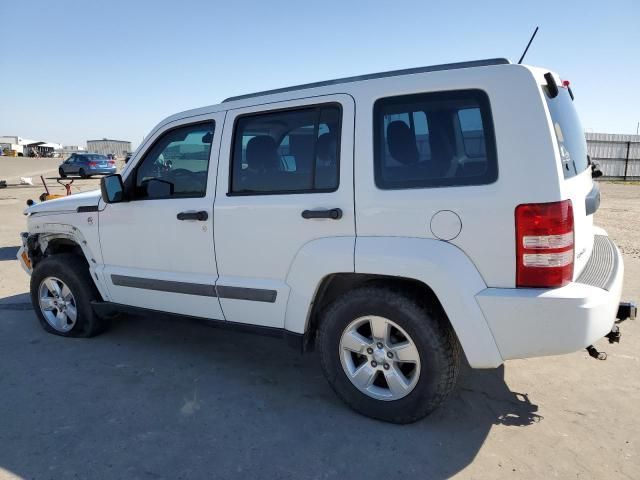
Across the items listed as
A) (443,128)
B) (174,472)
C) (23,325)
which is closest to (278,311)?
(174,472)

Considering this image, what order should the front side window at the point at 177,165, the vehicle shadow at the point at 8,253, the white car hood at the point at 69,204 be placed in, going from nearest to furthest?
1. the front side window at the point at 177,165
2. the white car hood at the point at 69,204
3. the vehicle shadow at the point at 8,253

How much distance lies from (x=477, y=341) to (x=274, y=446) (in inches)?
50.4

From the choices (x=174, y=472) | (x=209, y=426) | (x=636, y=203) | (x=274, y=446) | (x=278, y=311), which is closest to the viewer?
(x=174, y=472)

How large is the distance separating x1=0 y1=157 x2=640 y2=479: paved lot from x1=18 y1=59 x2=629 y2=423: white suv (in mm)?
349

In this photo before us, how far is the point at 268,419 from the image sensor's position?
3031 millimetres

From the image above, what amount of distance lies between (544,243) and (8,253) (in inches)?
334

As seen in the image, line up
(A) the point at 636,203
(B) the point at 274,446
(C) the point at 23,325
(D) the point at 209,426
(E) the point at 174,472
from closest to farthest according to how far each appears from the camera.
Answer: (E) the point at 174,472 < (B) the point at 274,446 < (D) the point at 209,426 < (C) the point at 23,325 < (A) the point at 636,203

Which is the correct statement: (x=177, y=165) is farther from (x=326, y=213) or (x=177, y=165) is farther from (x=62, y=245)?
(x=62, y=245)

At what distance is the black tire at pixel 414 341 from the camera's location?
2.74 m

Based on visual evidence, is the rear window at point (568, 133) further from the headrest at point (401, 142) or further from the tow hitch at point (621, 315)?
the tow hitch at point (621, 315)

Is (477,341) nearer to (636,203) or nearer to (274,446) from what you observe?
(274,446)

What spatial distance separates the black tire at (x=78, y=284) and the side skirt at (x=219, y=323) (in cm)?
13

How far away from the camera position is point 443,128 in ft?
8.81

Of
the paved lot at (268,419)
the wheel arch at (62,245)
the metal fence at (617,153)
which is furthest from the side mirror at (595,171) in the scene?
the metal fence at (617,153)
